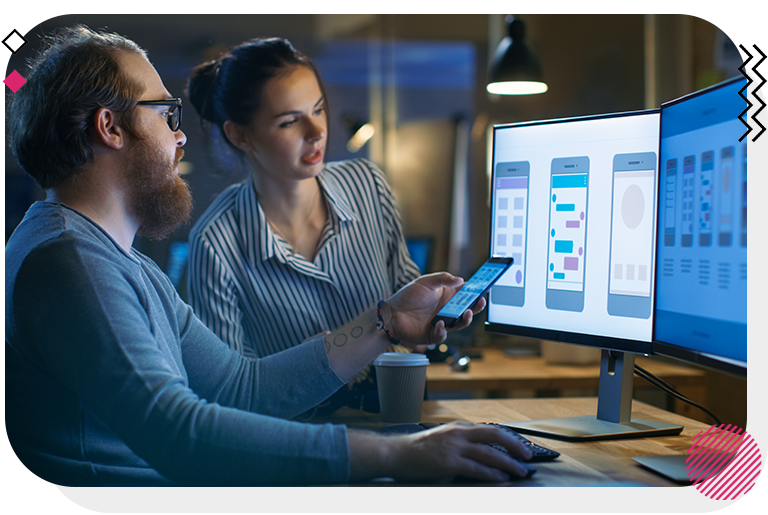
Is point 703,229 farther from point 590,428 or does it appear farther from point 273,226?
point 273,226

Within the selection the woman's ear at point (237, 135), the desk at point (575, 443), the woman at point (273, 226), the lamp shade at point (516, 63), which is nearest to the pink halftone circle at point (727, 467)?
the desk at point (575, 443)

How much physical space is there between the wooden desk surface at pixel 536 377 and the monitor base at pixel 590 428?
695 mm

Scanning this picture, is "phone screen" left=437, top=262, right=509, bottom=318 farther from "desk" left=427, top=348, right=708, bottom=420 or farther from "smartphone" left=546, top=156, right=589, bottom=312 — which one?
"desk" left=427, top=348, right=708, bottom=420

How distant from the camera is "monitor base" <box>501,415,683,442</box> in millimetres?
1070

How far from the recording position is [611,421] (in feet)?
3.76

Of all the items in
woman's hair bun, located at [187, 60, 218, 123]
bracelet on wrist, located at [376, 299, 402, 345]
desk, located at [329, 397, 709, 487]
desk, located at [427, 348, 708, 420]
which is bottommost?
desk, located at [427, 348, 708, 420]

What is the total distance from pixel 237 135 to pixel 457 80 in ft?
13.5

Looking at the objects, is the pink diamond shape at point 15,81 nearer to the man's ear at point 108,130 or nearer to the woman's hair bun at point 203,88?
the man's ear at point 108,130

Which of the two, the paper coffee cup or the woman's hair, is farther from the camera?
the woman's hair

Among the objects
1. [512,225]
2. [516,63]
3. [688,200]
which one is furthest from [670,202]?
[516,63]

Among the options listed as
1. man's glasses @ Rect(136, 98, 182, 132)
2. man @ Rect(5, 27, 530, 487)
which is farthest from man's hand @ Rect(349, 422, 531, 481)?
man's glasses @ Rect(136, 98, 182, 132)

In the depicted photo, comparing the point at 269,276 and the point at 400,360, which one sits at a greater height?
the point at 269,276

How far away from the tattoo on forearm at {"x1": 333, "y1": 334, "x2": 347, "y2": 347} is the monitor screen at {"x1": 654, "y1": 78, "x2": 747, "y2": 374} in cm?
52

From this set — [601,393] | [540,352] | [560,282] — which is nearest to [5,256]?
[560,282]
